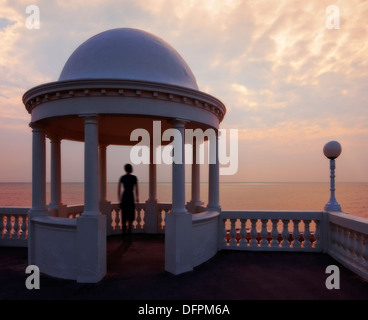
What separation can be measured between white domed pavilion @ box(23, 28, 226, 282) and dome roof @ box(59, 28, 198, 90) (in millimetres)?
24

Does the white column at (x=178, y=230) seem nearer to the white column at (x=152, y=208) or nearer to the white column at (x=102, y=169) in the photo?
the white column at (x=152, y=208)

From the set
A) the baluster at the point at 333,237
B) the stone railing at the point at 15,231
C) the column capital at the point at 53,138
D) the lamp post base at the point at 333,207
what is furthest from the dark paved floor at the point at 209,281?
the column capital at the point at 53,138

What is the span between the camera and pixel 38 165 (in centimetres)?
690

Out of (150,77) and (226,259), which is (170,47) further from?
(226,259)

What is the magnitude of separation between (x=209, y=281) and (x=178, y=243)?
1107 millimetres

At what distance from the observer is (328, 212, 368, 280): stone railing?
5895mm

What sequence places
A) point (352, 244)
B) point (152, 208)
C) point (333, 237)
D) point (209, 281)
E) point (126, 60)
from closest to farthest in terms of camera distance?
point (209, 281)
point (352, 244)
point (126, 60)
point (333, 237)
point (152, 208)

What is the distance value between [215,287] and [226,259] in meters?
1.98

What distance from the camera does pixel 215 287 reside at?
17.7ft

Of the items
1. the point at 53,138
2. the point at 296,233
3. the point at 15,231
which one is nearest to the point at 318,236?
the point at 296,233

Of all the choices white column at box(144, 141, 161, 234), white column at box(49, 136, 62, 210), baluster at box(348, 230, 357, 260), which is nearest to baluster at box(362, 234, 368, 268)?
baluster at box(348, 230, 357, 260)

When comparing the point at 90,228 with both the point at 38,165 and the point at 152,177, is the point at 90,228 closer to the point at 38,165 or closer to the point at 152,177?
the point at 38,165

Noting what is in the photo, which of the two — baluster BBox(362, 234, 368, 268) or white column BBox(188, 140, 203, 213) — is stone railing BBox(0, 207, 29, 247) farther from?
baluster BBox(362, 234, 368, 268)
